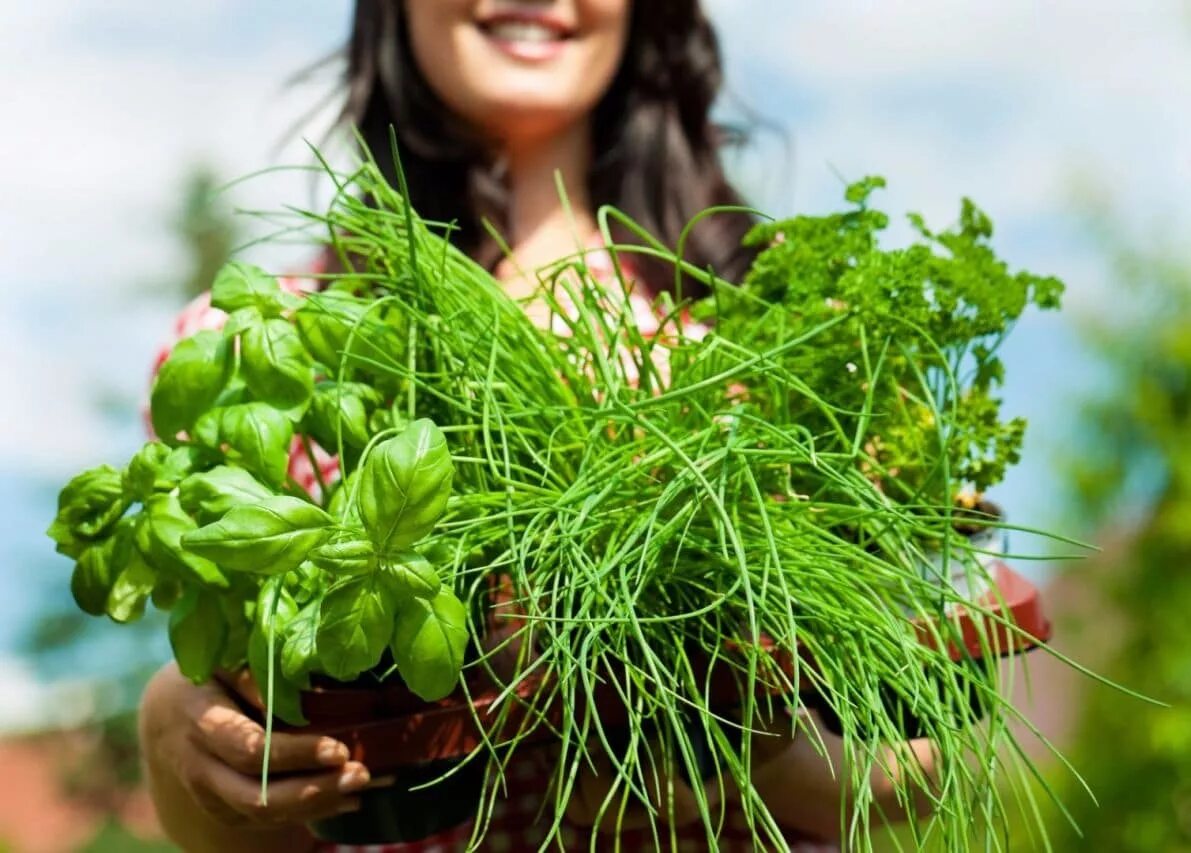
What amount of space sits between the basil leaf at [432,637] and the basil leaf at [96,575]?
163mm

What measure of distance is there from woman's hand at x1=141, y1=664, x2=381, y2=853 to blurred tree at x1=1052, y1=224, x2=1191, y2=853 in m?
2.14

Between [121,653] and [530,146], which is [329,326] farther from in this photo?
[121,653]

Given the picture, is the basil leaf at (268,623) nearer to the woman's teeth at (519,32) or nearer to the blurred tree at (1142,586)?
the woman's teeth at (519,32)

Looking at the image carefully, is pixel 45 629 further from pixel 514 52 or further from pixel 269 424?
pixel 269 424

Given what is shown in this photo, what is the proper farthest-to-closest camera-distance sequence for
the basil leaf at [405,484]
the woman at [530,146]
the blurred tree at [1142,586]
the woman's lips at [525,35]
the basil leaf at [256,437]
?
the blurred tree at [1142,586]
the woman's lips at [525,35]
the woman at [530,146]
the basil leaf at [256,437]
the basil leaf at [405,484]

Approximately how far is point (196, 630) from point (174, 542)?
0.05 metres

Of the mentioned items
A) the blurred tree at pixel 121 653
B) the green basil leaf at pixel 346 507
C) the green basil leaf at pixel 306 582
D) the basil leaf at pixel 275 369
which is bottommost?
the blurred tree at pixel 121 653

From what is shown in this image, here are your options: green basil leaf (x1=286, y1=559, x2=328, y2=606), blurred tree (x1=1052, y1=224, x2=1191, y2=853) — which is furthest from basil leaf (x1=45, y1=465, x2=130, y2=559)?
blurred tree (x1=1052, y1=224, x2=1191, y2=853)

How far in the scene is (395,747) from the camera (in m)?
0.54

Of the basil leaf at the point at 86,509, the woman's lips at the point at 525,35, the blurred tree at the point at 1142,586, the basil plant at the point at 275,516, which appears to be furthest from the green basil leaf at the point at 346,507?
the blurred tree at the point at 1142,586

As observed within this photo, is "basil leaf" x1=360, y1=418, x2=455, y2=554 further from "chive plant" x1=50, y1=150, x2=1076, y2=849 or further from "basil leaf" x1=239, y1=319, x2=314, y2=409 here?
"basil leaf" x1=239, y1=319, x2=314, y2=409

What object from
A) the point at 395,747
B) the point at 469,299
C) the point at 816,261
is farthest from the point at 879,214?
the point at 395,747

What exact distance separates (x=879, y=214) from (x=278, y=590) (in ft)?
1.04

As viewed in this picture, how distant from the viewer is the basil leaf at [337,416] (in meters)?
0.52
